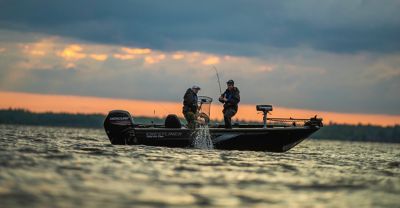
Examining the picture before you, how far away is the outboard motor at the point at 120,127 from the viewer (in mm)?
26750

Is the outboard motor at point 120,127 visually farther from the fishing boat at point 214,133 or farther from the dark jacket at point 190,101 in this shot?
the dark jacket at point 190,101

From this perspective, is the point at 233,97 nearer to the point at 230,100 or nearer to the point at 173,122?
the point at 230,100

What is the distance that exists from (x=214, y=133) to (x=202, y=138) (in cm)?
60

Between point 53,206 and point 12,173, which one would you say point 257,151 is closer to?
point 12,173

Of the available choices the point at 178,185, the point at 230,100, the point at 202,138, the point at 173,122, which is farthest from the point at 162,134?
the point at 178,185

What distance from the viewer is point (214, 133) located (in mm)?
25969

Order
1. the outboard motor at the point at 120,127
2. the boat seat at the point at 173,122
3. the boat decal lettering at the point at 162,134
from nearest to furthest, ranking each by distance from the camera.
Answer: the boat decal lettering at the point at 162,134, the boat seat at the point at 173,122, the outboard motor at the point at 120,127

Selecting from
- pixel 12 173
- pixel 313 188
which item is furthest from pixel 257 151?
pixel 12 173

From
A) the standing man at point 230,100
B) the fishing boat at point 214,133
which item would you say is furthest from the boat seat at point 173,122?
the standing man at point 230,100

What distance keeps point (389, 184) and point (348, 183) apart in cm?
115

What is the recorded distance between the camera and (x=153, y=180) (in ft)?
41.8

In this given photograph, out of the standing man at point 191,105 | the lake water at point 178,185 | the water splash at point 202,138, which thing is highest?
the standing man at point 191,105

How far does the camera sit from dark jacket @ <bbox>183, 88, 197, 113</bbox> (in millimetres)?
26016

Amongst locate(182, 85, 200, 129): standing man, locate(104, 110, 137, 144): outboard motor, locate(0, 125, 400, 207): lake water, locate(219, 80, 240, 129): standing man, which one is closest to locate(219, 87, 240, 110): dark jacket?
locate(219, 80, 240, 129): standing man
